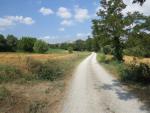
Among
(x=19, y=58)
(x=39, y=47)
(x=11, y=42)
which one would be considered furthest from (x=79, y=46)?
(x=19, y=58)

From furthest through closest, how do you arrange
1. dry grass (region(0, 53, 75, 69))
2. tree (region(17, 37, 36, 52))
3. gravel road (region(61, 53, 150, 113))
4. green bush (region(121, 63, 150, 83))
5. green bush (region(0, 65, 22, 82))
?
1. tree (region(17, 37, 36, 52))
2. dry grass (region(0, 53, 75, 69))
3. green bush (region(0, 65, 22, 82))
4. green bush (region(121, 63, 150, 83))
5. gravel road (region(61, 53, 150, 113))

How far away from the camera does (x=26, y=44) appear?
141250mm

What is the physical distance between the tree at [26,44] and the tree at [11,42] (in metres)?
2.88

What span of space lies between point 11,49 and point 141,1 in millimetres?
123925

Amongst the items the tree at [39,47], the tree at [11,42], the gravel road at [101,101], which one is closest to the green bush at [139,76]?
the gravel road at [101,101]

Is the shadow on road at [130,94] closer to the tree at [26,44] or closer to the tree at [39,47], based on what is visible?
the tree at [39,47]

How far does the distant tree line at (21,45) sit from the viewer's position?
430ft

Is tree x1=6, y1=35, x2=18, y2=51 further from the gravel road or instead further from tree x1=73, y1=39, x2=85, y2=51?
the gravel road

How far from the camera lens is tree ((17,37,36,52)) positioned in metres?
136

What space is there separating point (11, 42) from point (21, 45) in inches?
250

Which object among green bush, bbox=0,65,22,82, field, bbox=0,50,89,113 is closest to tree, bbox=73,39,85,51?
field, bbox=0,50,89,113

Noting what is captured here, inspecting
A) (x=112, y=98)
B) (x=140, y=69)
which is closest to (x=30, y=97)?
(x=112, y=98)

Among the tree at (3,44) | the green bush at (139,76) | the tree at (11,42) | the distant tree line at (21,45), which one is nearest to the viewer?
the green bush at (139,76)

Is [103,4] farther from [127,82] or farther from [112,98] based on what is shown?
[112,98]
